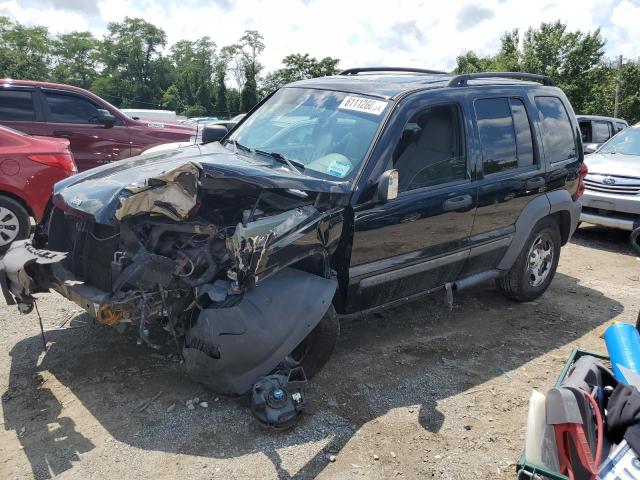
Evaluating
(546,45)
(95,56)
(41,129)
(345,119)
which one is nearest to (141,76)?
(95,56)

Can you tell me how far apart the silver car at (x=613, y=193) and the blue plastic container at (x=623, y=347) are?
505 centimetres

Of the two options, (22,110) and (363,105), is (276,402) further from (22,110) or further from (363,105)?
(22,110)

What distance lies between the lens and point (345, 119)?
3965mm

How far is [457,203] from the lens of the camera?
163 inches

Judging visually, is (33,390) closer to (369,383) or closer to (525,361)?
(369,383)

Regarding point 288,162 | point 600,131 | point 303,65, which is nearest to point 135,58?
point 303,65

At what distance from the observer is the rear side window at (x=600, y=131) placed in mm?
13117

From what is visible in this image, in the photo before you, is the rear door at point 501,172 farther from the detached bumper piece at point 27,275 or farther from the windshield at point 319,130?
the detached bumper piece at point 27,275

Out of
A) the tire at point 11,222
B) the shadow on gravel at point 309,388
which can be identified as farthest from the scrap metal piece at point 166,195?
the tire at point 11,222

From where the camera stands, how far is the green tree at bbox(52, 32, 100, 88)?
241 ft

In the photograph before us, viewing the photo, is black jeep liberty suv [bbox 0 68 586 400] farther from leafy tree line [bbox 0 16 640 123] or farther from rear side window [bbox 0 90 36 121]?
leafy tree line [bbox 0 16 640 123]

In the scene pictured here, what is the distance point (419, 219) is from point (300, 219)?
102 centimetres

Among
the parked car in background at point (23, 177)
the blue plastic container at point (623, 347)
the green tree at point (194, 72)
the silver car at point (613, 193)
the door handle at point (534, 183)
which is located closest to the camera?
the blue plastic container at point (623, 347)

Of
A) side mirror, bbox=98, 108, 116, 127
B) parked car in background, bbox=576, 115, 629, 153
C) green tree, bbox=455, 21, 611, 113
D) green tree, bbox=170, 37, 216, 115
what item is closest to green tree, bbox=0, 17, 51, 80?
green tree, bbox=170, 37, 216, 115
